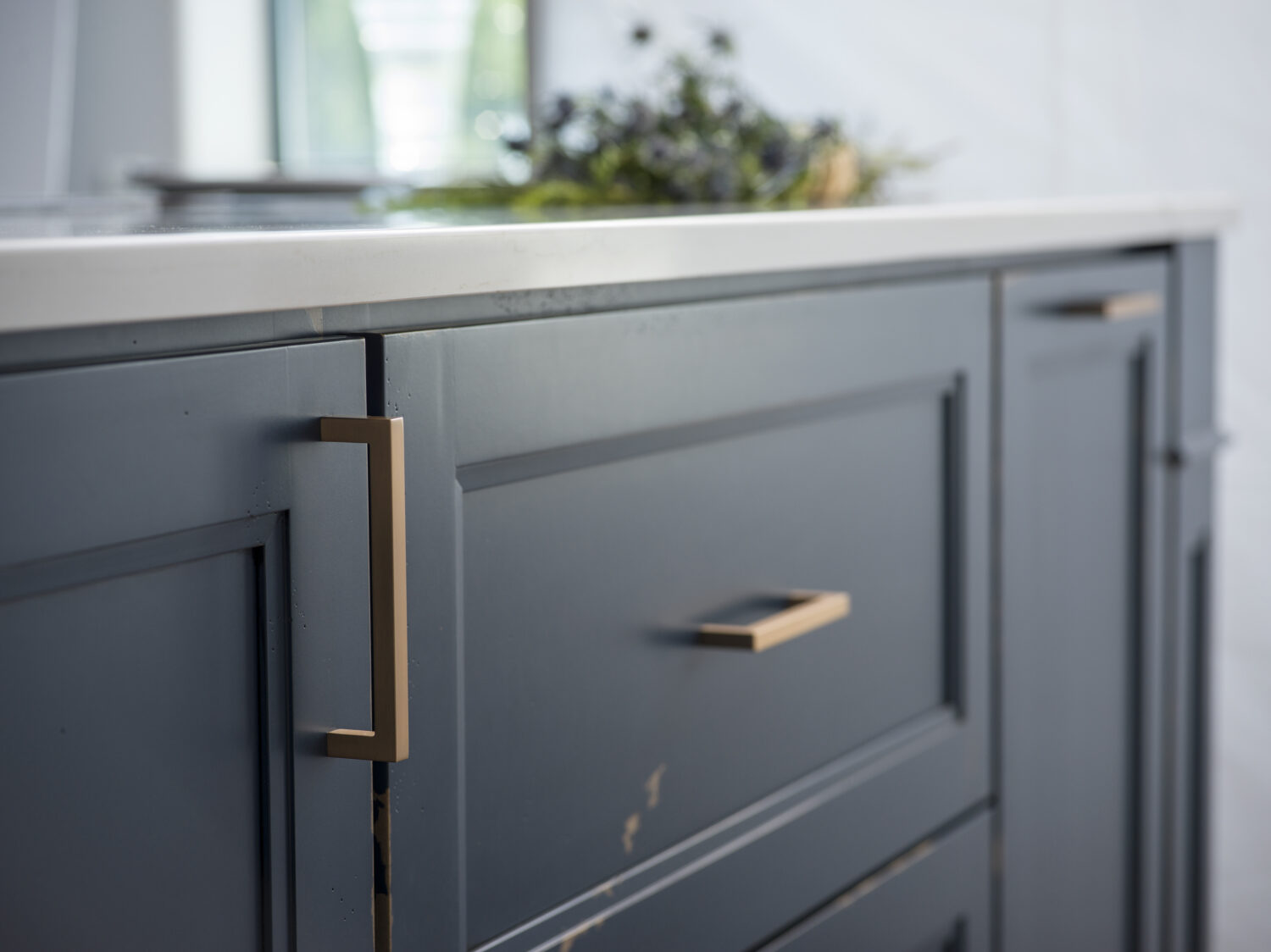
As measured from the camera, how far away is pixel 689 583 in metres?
0.64

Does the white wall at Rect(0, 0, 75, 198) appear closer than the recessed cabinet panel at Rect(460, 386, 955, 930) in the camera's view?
No

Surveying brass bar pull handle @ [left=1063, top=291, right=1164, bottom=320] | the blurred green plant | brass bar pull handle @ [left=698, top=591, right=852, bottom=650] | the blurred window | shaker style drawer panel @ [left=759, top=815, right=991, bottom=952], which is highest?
the blurred window

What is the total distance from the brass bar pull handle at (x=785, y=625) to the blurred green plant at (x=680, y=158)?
50 centimetres

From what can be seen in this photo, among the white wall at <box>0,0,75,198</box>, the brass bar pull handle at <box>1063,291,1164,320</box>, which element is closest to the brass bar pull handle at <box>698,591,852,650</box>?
the brass bar pull handle at <box>1063,291,1164,320</box>

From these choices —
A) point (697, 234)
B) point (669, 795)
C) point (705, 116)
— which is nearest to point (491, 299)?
point (697, 234)

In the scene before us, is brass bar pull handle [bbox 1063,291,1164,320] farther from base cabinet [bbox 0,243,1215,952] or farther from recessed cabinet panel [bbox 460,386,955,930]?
recessed cabinet panel [bbox 460,386,955,930]

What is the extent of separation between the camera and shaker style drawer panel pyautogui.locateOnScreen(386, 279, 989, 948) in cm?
52

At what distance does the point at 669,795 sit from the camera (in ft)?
2.09

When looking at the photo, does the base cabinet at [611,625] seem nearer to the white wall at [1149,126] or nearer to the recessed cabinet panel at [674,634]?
Result: the recessed cabinet panel at [674,634]

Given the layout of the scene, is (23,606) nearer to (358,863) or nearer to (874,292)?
→ (358,863)

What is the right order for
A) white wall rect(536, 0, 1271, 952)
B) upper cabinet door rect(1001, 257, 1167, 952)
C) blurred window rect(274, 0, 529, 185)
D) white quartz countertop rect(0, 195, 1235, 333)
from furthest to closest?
blurred window rect(274, 0, 529, 185)
white wall rect(536, 0, 1271, 952)
upper cabinet door rect(1001, 257, 1167, 952)
white quartz countertop rect(0, 195, 1235, 333)

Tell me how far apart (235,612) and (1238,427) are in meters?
1.52

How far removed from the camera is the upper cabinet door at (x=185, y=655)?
0.38 metres

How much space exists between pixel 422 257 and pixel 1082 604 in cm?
72
